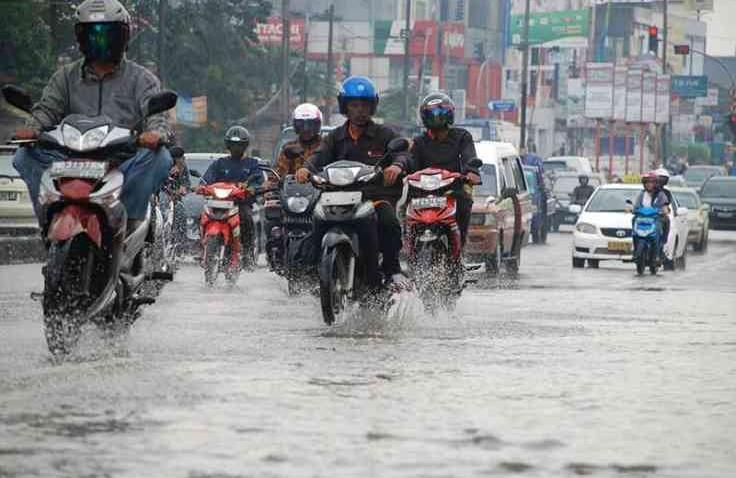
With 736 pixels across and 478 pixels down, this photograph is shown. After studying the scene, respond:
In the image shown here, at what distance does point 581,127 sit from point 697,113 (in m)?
38.5

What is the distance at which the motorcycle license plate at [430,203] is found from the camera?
50.0 ft

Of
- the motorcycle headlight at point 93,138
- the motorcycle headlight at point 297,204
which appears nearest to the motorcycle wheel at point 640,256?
the motorcycle headlight at point 297,204

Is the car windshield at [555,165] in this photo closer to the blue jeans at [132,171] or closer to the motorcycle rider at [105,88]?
the motorcycle rider at [105,88]

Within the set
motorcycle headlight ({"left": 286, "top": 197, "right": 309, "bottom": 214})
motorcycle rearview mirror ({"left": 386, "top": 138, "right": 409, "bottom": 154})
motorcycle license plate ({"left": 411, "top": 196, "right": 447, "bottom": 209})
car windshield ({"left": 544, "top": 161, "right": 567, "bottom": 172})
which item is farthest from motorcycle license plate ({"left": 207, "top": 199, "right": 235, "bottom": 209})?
car windshield ({"left": 544, "top": 161, "right": 567, "bottom": 172})

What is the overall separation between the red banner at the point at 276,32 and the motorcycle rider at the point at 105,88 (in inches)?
3173

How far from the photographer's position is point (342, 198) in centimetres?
1277

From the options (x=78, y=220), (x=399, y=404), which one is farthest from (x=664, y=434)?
(x=78, y=220)

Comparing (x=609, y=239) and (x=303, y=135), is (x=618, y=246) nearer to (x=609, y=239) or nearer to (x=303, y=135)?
(x=609, y=239)

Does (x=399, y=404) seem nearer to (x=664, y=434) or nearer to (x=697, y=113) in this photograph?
(x=664, y=434)

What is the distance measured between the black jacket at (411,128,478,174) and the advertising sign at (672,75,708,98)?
115560mm

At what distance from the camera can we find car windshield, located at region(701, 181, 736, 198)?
167 feet

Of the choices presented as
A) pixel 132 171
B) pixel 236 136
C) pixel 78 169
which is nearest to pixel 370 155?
pixel 132 171

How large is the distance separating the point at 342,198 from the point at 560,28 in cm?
12411

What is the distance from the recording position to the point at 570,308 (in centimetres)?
1599
